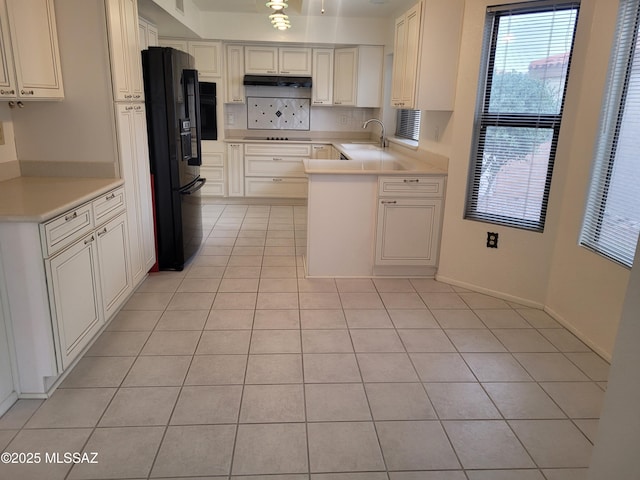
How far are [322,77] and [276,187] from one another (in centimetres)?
169

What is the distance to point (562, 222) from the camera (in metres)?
3.14

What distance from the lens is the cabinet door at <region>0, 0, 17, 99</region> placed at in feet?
7.78

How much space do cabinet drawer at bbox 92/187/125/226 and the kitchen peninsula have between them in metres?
1.39

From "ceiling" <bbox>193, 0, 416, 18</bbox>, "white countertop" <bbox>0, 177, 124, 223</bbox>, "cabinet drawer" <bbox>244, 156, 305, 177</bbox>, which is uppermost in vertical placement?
"ceiling" <bbox>193, 0, 416, 18</bbox>

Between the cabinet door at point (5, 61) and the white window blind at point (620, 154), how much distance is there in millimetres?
3318

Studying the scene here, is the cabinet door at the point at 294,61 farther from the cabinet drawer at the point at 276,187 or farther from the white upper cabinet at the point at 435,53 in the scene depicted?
the white upper cabinet at the point at 435,53

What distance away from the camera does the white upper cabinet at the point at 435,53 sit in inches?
140

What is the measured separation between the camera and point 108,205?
2.86m

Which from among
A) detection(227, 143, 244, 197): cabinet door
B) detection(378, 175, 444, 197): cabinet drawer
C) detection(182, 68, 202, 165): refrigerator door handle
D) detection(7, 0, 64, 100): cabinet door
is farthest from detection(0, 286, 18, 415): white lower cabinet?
detection(227, 143, 244, 197): cabinet door

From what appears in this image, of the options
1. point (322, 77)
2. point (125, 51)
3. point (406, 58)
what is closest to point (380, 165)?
point (406, 58)

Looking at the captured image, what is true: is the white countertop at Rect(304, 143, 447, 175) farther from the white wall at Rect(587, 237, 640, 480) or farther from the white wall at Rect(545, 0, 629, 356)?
the white wall at Rect(587, 237, 640, 480)

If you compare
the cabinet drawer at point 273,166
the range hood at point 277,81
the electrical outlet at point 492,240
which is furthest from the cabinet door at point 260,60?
the electrical outlet at point 492,240

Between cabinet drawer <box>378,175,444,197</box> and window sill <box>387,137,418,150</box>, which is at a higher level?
window sill <box>387,137,418,150</box>

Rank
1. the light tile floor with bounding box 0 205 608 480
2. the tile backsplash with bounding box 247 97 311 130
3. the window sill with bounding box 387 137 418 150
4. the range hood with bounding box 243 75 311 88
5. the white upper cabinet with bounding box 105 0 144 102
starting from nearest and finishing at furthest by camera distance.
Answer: the light tile floor with bounding box 0 205 608 480 → the white upper cabinet with bounding box 105 0 144 102 → the window sill with bounding box 387 137 418 150 → the range hood with bounding box 243 75 311 88 → the tile backsplash with bounding box 247 97 311 130
